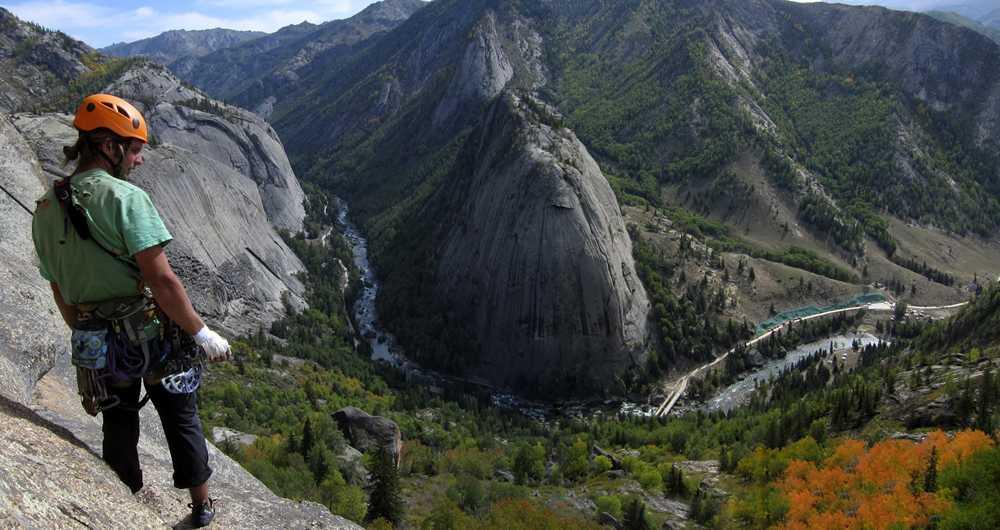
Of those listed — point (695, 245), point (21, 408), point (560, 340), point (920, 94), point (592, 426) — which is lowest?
point (592, 426)

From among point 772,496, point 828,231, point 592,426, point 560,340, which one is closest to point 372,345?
point 560,340

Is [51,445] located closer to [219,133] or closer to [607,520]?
[607,520]

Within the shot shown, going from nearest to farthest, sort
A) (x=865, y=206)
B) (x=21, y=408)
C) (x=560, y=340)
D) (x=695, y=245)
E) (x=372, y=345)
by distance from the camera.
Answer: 1. (x=21, y=408)
2. (x=560, y=340)
3. (x=372, y=345)
4. (x=695, y=245)
5. (x=865, y=206)

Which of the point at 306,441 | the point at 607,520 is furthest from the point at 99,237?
the point at 607,520

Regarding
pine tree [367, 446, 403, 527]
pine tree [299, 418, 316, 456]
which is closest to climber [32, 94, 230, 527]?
pine tree [367, 446, 403, 527]

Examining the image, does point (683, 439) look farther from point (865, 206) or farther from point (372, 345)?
point (865, 206)

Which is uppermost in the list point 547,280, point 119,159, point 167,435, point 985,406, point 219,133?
point 219,133

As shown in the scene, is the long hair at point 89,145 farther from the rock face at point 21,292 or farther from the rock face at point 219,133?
the rock face at point 219,133
